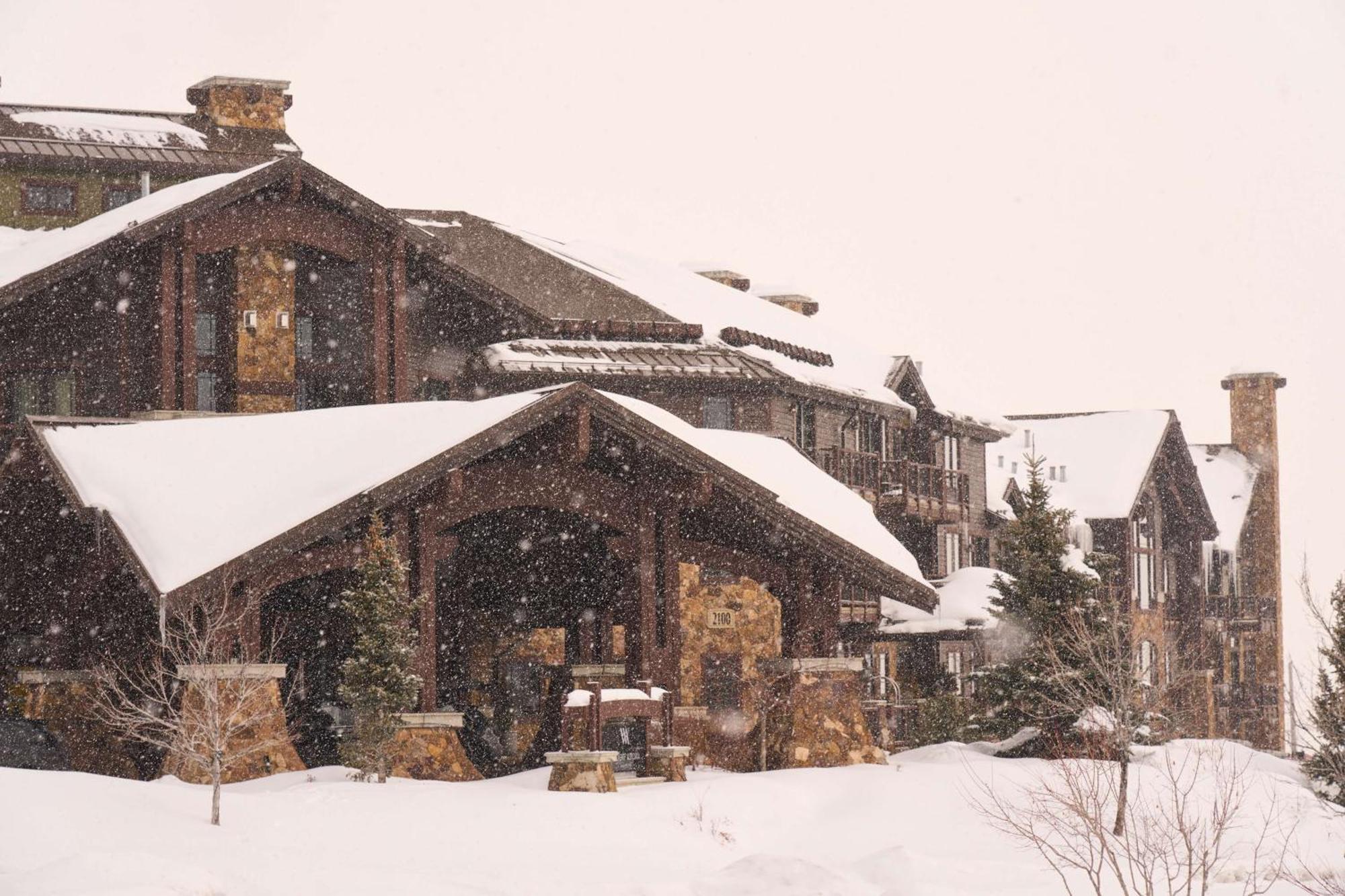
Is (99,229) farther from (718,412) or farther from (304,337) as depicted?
(718,412)

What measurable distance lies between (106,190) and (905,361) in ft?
67.0

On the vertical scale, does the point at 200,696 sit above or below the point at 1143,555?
below

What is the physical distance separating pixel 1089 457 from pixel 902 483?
1384 centimetres

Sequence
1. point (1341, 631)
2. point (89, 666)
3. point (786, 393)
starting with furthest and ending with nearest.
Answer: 1. point (786, 393)
2. point (1341, 631)
3. point (89, 666)

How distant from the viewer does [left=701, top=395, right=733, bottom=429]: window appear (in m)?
42.1

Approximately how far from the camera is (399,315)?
36.1 metres

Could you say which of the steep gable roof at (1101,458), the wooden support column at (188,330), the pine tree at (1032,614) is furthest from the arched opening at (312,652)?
the steep gable roof at (1101,458)

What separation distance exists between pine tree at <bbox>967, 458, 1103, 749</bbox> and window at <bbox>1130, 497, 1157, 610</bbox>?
79.3 ft

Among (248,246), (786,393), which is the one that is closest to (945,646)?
(786,393)

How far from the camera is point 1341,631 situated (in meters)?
33.2

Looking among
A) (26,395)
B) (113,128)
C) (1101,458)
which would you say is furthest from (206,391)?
(1101,458)

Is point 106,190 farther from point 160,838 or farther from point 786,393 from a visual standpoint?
point 160,838

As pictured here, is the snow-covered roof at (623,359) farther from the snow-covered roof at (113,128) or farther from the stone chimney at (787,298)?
the stone chimney at (787,298)

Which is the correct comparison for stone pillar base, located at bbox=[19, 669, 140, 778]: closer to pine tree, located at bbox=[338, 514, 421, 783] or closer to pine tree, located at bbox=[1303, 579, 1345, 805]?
pine tree, located at bbox=[338, 514, 421, 783]
